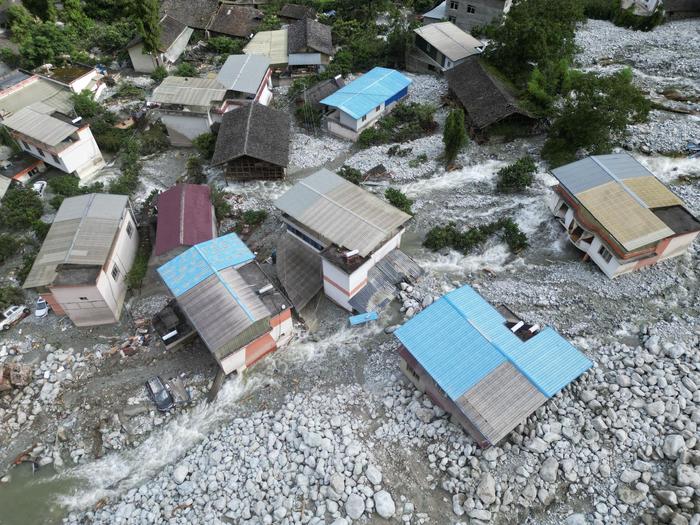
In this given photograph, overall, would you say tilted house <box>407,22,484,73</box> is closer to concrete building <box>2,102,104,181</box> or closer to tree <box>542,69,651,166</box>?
tree <box>542,69,651,166</box>

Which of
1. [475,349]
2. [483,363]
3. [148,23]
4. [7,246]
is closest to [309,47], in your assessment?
[148,23]

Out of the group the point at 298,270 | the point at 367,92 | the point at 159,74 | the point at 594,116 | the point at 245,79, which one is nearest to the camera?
the point at 298,270

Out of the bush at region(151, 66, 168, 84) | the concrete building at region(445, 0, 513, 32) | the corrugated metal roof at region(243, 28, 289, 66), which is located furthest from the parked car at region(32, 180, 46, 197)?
the concrete building at region(445, 0, 513, 32)

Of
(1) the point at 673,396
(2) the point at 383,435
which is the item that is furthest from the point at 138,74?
(1) the point at 673,396

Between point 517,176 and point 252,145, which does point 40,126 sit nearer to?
point 252,145

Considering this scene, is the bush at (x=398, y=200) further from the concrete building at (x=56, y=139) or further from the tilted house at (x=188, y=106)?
the concrete building at (x=56, y=139)

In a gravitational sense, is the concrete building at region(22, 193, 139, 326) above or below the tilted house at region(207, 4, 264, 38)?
below
